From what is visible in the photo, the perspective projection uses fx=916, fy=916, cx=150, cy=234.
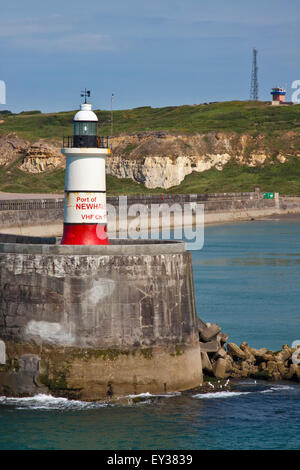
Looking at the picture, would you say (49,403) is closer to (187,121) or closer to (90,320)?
(90,320)

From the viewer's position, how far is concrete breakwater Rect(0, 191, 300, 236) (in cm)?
7050

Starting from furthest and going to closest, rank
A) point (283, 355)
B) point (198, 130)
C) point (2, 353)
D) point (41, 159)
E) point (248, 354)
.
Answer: point (198, 130) < point (41, 159) < point (248, 354) < point (283, 355) < point (2, 353)

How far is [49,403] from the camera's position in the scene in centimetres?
2153

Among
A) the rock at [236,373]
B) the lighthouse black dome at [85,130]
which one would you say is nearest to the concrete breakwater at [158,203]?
the rock at [236,373]

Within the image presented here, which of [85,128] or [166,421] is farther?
[85,128]

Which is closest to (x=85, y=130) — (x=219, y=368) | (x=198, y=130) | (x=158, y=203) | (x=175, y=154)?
(x=219, y=368)

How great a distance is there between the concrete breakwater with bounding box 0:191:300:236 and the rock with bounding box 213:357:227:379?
44.3 meters

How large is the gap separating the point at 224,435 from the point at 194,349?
2.59 metres

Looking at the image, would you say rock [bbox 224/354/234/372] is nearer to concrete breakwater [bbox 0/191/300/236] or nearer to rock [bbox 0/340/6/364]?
rock [bbox 0/340/6/364]

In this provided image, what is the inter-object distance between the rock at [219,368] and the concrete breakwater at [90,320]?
252cm

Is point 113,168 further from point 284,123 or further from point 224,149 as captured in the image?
point 284,123

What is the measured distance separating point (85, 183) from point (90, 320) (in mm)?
3568
